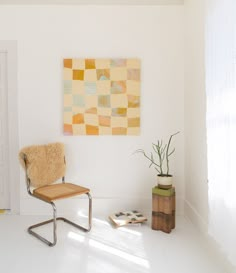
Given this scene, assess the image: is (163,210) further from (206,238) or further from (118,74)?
(118,74)

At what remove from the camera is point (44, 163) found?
2.63 metres

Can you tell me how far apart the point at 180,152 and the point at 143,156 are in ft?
1.33

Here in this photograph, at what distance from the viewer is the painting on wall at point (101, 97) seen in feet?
9.36

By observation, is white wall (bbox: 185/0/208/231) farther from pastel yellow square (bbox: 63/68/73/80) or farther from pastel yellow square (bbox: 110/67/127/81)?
pastel yellow square (bbox: 63/68/73/80)

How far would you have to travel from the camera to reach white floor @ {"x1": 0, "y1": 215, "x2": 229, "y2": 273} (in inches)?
73.7

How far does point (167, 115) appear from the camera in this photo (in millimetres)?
2904

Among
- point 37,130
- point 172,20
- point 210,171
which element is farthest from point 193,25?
point 37,130

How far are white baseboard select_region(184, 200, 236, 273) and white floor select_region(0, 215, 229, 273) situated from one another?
4cm

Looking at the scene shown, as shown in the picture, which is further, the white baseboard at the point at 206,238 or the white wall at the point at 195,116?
the white wall at the point at 195,116

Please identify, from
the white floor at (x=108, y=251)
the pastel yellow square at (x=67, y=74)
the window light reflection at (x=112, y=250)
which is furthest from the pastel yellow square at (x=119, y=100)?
the window light reflection at (x=112, y=250)

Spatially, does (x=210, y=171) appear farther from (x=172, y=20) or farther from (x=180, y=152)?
(x=172, y=20)

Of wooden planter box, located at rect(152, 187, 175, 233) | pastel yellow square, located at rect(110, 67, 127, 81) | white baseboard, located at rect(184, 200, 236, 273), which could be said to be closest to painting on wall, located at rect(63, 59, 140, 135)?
pastel yellow square, located at rect(110, 67, 127, 81)

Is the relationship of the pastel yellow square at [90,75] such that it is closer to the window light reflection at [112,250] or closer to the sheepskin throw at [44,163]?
the sheepskin throw at [44,163]

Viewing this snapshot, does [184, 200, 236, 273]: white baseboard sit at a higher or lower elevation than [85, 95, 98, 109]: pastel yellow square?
lower
